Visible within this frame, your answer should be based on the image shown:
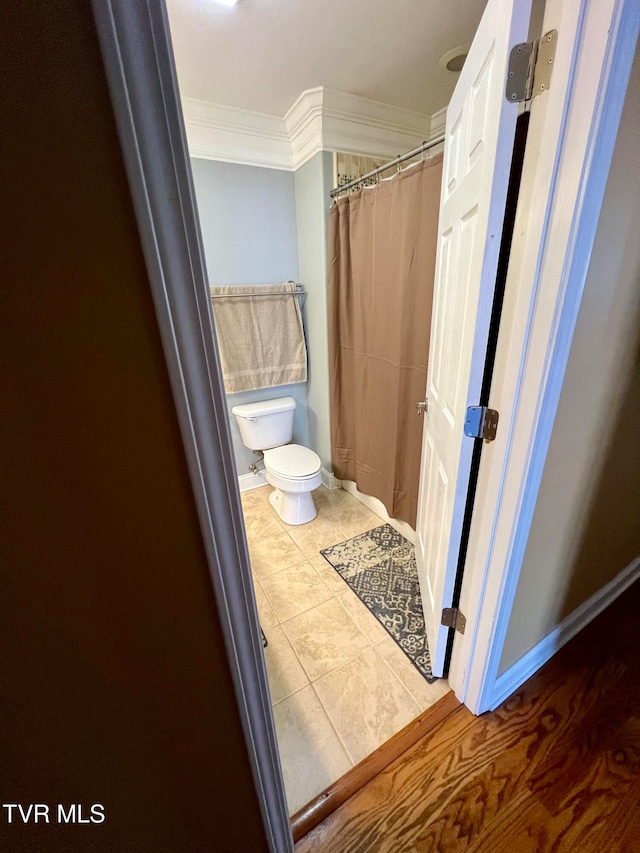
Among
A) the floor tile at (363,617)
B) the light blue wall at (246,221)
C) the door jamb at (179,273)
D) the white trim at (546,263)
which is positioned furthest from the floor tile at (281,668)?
the light blue wall at (246,221)

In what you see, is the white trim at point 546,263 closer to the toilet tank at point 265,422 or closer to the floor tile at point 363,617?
the floor tile at point 363,617

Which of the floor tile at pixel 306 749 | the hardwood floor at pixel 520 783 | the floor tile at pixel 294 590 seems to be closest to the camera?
the hardwood floor at pixel 520 783

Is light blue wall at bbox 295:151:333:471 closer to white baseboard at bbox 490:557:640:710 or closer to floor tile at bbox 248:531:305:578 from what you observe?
floor tile at bbox 248:531:305:578

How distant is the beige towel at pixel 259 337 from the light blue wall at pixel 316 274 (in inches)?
3.7

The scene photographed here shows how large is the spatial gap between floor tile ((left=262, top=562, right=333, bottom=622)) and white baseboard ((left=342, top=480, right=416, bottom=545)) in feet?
1.85

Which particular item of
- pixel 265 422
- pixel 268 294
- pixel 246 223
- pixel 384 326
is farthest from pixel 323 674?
pixel 246 223

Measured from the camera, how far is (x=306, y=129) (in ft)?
5.98

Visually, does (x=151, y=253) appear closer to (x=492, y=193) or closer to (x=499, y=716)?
(x=492, y=193)

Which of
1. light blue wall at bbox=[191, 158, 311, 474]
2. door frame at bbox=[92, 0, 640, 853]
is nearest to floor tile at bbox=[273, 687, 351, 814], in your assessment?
door frame at bbox=[92, 0, 640, 853]

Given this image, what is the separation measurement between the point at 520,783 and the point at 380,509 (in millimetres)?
1294

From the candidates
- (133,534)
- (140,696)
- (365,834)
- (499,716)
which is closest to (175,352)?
(133,534)

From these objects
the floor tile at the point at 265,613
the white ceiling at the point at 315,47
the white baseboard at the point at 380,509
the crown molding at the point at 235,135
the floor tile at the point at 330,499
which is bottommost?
the floor tile at the point at 265,613

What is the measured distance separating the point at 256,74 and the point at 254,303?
101 cm

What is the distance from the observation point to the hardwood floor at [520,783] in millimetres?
875
